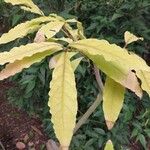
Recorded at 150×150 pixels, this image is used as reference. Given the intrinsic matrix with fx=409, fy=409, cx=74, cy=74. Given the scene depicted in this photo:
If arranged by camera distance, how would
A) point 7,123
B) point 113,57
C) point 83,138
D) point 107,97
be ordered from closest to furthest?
1. point 113,57
2. point 107,97
3. point 83,138
4. point 7,123

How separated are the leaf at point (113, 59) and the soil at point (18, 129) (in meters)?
2.27

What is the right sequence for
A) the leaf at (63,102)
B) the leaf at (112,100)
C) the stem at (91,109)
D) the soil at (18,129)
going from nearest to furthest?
the leaf at (63,102) < the leaf at (112,100) < the stem at (91,109) < the soil at (18,129)

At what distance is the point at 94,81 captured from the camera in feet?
11.1

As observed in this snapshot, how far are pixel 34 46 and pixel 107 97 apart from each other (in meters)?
0.28

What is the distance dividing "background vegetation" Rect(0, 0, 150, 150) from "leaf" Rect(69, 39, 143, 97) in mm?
2005

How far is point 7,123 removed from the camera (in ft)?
11.6

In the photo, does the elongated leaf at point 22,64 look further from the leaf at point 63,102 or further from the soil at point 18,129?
the soil at point 18,129

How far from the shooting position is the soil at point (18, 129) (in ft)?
11.2

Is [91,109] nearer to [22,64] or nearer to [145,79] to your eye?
[145,79]

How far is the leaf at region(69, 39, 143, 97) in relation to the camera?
1113 millimetres

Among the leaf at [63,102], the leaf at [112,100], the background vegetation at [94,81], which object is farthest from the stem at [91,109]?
the background vegetation at [94,81]

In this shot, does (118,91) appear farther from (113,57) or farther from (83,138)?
(83,138)

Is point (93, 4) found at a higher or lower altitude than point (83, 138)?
higher

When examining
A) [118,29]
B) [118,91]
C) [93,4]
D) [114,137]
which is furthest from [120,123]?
[118,91]
